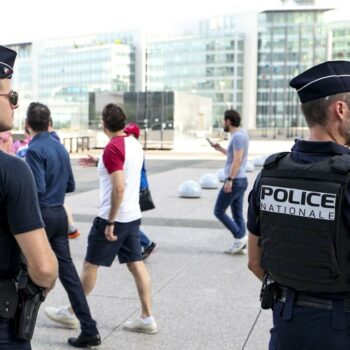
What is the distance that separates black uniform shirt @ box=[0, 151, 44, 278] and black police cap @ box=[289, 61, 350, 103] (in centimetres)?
113

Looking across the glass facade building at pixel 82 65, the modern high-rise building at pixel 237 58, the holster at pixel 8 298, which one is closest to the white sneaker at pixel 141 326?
the holster at pixel 8 298

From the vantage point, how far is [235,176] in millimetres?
7238

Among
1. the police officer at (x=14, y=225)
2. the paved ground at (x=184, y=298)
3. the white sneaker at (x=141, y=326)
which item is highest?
the police officer at (x=14, y=225)

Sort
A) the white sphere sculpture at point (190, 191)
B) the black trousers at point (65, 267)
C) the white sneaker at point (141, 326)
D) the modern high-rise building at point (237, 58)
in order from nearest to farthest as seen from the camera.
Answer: the black trousers at point (65, 267)
the white sneaker at point (141, 326)
the white sphere sculpture at point (190, 191)
the modern high-rise building at point (237, 58)

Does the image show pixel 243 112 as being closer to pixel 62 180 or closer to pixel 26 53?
pixel 26 53

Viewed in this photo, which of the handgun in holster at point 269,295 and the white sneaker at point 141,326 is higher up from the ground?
the handgun in holster at point 269,295

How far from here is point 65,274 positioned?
14.1 ft

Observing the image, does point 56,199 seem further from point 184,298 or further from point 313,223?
point 313,223

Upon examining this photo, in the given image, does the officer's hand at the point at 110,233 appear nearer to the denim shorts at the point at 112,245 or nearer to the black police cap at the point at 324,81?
the denim shorts at the point at 112,245

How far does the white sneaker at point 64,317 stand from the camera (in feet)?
15.5

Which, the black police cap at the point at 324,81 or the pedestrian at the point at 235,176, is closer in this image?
the black police cap at the point at 324,81

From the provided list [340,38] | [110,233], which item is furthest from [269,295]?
[340,38]

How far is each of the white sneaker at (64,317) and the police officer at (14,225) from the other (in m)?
2.42

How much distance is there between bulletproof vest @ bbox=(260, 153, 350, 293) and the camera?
219 cm
